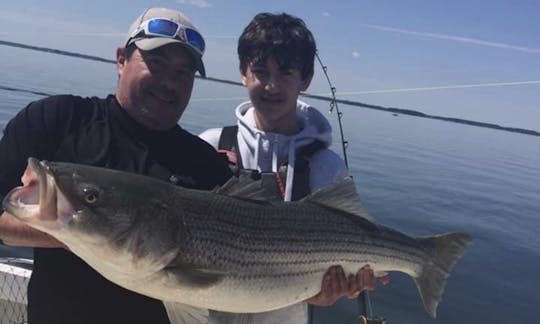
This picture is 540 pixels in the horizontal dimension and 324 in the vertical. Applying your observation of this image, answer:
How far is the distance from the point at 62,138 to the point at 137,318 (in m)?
1.38

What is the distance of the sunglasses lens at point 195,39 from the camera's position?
404 cm

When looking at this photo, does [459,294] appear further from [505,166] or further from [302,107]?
[505,166]

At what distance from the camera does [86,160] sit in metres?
3.66

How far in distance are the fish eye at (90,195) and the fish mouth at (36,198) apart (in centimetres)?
17

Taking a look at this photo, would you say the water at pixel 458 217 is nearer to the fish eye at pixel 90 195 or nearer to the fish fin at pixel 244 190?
the fish fin at pixel 244 190

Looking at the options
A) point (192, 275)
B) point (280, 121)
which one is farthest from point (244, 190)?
point (280, 121)

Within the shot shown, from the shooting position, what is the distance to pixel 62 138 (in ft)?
12.0

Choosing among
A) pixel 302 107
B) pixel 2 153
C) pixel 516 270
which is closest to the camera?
pixel 2 153

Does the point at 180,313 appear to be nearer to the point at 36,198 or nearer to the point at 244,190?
the point at 244,190

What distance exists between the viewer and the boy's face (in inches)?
197

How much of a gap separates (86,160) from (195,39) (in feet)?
4.16

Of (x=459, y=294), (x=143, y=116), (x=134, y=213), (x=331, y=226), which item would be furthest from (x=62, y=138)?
(x=459, y=294)

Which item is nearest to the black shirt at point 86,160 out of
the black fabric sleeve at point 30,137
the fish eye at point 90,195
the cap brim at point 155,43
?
the black fabric sleeve at point 30,137

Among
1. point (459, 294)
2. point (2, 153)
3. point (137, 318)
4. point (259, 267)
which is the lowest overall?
point (459, 294)
